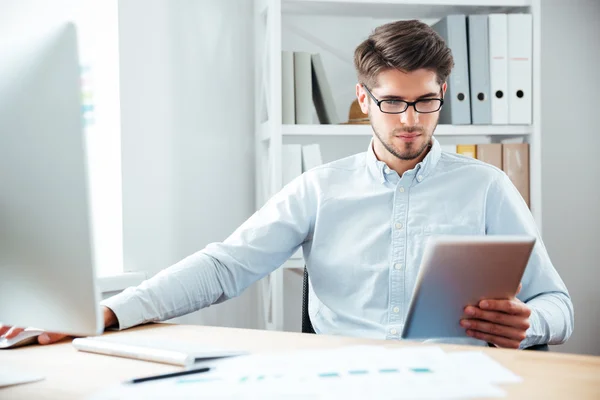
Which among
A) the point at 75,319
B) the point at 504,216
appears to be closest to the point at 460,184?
the point at 504,216

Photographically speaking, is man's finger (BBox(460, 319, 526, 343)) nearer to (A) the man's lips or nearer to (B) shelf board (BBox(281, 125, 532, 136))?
(A) the man's lips

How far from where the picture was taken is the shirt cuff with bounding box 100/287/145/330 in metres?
1.25

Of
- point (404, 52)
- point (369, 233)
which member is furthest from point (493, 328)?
point (404, 52)

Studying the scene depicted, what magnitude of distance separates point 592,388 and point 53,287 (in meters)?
0.70

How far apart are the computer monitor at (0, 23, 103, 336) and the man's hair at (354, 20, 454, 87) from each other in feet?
3.11

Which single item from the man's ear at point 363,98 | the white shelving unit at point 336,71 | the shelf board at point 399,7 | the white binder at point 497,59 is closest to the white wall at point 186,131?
the white shelving unit at point 336,71

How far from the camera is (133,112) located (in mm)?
2137

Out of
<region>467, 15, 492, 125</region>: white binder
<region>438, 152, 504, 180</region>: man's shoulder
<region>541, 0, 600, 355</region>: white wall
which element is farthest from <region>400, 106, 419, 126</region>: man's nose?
<region>541, 0, 600, 355</region>: white wall

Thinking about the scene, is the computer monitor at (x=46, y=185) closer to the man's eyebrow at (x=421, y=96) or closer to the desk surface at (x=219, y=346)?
the desk surface at (x=219, y=346)

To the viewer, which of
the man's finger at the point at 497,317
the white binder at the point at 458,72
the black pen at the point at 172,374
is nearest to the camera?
the black pen at the point at 172,374

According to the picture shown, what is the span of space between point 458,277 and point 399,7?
155 centimetres

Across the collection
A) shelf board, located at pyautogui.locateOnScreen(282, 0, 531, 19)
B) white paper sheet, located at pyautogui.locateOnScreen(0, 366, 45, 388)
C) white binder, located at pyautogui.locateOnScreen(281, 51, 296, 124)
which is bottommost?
white paper sheet, located at pyautogui.locateOnScreen(0, 366, 45, 388)

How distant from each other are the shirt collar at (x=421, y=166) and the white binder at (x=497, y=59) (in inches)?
28.4

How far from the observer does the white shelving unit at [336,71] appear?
88.1 inches
